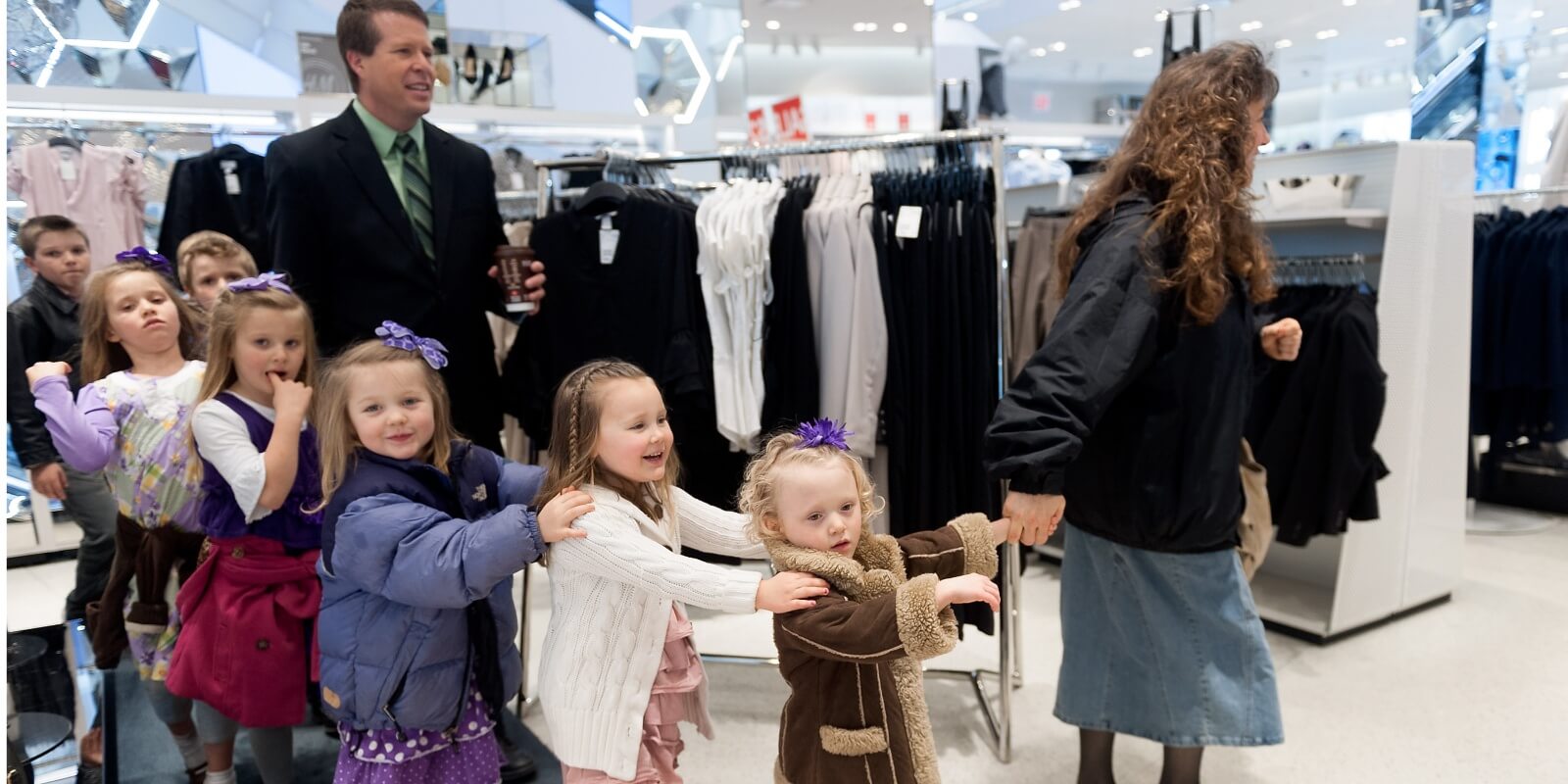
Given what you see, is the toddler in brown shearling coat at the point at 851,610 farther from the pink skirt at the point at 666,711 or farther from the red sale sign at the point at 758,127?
the red sale sign at the point at 758,127

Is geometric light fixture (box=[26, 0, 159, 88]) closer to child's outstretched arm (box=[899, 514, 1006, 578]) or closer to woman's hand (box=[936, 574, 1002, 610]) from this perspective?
child's outstretched arm (box=[899, 514, 1006, 578])

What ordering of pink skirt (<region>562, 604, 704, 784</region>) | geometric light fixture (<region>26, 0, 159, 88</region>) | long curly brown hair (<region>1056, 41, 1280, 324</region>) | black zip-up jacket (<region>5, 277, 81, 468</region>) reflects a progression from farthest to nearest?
1. geometric light fixture (<region>26, 0, 159, 88</region>)
2. black zip-up jacket (<region>5, 277, 81, 468</region>)
3. long curly brown hair (<region>1056, 41, 1280, 324</region>)
4. pink skirt (<region>562, 604, 704, 784</region>)

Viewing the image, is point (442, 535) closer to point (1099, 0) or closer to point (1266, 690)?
point (1266, 690)

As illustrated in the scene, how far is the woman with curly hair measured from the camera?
1.88 m

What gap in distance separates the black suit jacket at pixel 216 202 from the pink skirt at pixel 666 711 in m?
3.12

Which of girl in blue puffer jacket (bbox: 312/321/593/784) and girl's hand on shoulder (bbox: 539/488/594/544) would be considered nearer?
girl's hand on shoulder (bbox: 539/488/594/544)

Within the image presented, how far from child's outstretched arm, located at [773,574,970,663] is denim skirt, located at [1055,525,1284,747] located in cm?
82

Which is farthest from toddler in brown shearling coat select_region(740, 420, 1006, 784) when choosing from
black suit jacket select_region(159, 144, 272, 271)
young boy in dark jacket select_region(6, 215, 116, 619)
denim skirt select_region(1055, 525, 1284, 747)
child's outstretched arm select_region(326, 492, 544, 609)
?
black suit jacket select_region(159, 144, 272, 271)

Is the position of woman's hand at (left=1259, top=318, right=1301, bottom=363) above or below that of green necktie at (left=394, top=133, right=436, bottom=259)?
below

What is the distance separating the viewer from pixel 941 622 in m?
1.50

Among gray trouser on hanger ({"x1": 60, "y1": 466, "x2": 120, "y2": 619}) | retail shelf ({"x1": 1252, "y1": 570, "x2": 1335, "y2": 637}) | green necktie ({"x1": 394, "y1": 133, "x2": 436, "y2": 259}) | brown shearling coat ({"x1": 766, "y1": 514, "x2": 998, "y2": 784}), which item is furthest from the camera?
retail shelf ({"x1": 1252, "y1": 570, "x2": 1335, "y2": 637})

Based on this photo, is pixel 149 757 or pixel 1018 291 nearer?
pixel 149 757

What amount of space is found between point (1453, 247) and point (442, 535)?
11.9 ft

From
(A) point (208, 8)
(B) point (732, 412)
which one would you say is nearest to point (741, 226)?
(B) point (732, 412)
